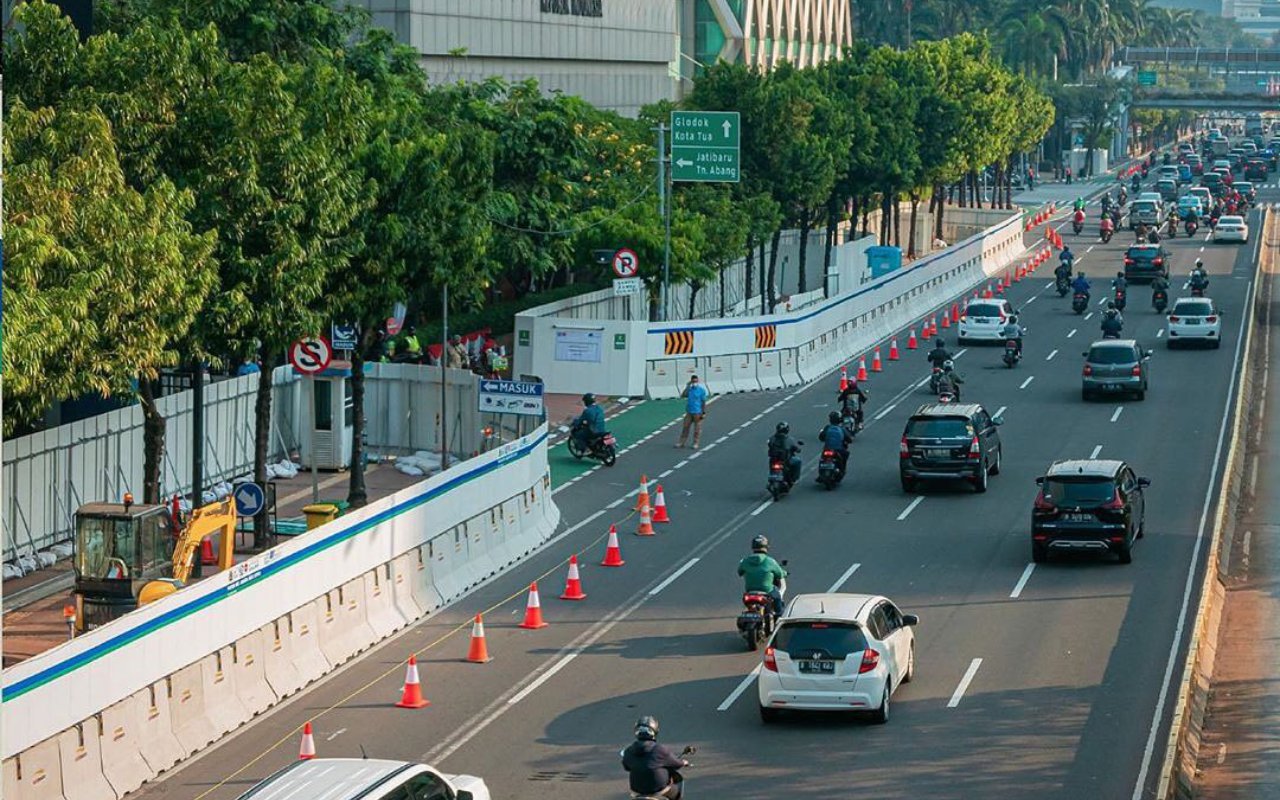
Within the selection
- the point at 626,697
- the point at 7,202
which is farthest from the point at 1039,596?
the point at 7,202

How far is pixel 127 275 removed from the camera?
25.9m

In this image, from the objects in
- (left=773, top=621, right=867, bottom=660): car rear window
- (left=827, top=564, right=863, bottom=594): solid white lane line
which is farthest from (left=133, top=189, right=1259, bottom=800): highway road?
(left=773, top=621, right=867, bottom=660): car rear window

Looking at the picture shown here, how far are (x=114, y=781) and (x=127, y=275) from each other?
25.6ft

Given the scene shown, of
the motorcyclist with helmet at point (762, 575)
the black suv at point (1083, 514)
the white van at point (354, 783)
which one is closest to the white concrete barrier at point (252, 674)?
the motorcyclist with helmet at point (762, 575)

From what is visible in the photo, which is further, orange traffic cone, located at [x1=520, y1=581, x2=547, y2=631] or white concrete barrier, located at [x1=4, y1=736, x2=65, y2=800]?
orange traffic cone, located at [x1=520, y1=581, x2=547, y2=631]

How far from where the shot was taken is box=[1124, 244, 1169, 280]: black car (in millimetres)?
79188

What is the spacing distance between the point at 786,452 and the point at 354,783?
75.9ft

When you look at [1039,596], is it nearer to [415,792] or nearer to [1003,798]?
[1003,798]

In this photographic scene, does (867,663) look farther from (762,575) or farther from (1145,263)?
(1145,263)

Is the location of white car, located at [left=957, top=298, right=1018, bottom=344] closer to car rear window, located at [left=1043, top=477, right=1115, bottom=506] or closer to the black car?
the black car

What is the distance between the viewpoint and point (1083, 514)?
3161 centimetres

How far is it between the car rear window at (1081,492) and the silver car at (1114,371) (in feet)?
63.1

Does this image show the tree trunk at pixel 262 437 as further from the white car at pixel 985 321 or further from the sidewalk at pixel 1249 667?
the white car at pixel 985 321

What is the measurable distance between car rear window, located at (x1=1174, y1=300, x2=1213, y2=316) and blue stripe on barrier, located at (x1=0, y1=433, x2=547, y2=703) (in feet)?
115
